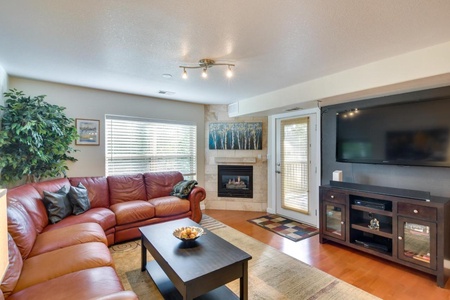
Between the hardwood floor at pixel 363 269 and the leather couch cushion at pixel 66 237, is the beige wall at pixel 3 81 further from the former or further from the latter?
the hardwood floor at pixel 363 269

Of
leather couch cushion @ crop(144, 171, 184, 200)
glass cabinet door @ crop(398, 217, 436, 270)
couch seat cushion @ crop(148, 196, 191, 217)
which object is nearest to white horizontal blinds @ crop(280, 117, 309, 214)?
glass cabinet door @ crop(398, 217, 436, 270)

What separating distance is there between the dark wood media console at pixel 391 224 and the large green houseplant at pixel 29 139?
3818 mm

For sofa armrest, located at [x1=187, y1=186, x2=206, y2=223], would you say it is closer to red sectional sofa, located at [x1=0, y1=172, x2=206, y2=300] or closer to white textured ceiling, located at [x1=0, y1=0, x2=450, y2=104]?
red sectional sofa, located at [x1=0, y1=172, x2=206, y2=300]

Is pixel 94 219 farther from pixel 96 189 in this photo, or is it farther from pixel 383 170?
pixel 383 170

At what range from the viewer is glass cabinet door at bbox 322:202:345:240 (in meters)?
2.93

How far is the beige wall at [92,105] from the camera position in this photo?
336 cm

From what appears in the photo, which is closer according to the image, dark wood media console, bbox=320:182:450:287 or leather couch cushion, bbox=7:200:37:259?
leather couch cushion, bbox=7:200:37:259

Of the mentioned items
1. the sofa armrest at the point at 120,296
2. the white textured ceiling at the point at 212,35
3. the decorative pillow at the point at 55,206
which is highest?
the white textured ceiling at the point at 212,35

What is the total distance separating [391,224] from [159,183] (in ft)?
11.4

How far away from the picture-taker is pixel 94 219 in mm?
2697

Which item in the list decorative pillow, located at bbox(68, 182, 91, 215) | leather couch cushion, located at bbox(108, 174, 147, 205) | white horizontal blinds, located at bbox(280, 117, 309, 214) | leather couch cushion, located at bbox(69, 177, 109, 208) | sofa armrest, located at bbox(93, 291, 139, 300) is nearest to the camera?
sofa armrest, located at bbox(93, 291, 139, 300)

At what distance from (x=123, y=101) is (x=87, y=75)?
3.40ft

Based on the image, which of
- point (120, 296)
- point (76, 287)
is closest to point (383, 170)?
point (120, 296)

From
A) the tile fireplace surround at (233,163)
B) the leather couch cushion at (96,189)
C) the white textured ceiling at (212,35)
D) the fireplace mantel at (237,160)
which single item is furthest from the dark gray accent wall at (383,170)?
the leather couch cushion at (96,189)
